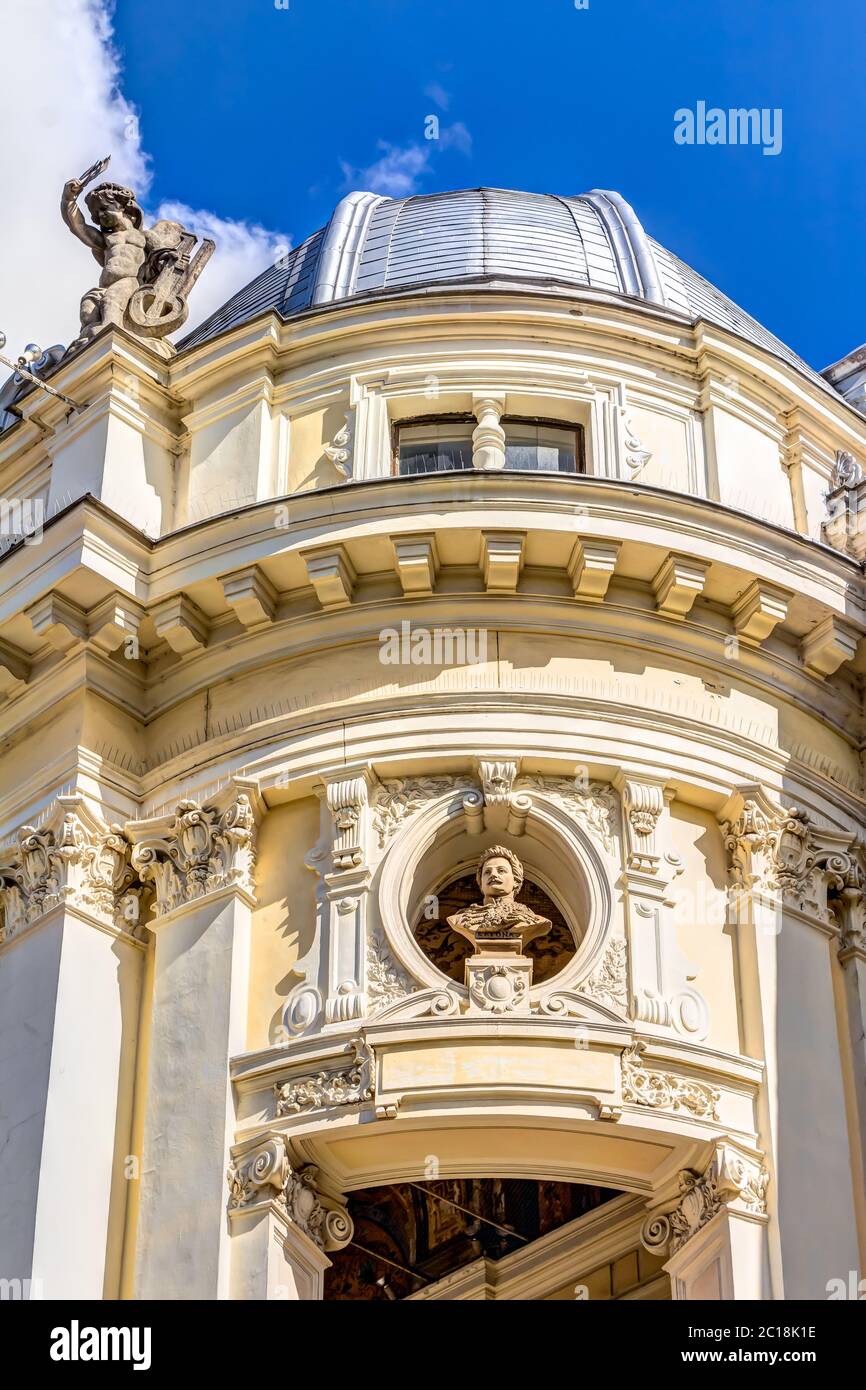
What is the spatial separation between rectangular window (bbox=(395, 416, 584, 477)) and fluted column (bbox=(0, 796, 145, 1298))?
5120 millimetres

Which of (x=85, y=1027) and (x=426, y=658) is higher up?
(x=426, y=658)

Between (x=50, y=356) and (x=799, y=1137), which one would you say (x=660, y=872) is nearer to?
(x=799, y=1137)

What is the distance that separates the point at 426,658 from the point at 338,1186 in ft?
16.0

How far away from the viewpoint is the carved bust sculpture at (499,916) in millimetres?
22672

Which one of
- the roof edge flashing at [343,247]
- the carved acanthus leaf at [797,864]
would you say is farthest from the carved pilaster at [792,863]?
the roof edge flashing at [343,247]

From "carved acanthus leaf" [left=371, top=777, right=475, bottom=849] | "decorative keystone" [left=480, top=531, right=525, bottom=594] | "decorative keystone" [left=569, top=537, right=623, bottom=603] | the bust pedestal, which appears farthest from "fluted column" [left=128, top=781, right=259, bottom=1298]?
"decorative keystone" [left=569, top=537, right=623, bottom=603]

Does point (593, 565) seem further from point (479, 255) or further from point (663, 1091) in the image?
point (479, 255)

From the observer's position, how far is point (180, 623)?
24.5m

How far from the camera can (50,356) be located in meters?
29.3

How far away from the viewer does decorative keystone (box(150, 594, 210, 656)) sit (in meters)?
24.5

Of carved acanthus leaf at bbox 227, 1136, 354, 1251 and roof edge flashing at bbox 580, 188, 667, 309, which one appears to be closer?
carved acanthus leaf at bbox 227, 1136, 354, 1251

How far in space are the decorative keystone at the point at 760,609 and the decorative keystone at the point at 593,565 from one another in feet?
4.29

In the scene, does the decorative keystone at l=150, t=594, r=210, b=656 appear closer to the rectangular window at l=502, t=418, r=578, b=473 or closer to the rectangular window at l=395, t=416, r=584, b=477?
the rectangular window at l=395, t=416, r=584, b=477
